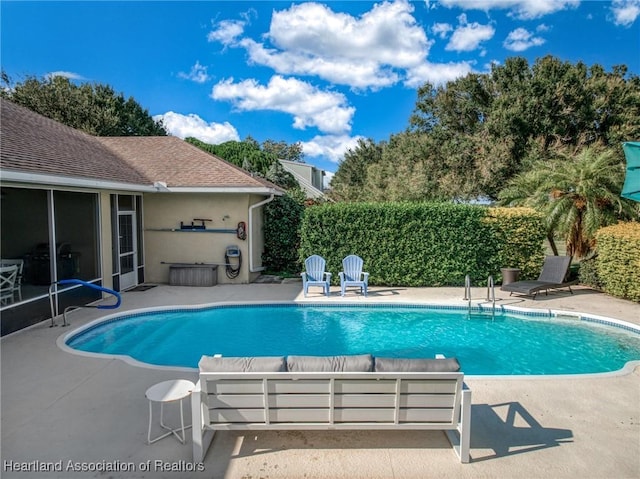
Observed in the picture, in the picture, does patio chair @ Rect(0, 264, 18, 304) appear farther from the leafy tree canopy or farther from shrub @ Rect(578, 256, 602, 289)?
the leafy tree canopy

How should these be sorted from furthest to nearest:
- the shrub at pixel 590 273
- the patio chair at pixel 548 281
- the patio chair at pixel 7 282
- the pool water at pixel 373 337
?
the shrub at pixel 590 273
the patio chair at pixel 548 281
the patio chair at pixel 7 282
the pool water at pixel 373 337

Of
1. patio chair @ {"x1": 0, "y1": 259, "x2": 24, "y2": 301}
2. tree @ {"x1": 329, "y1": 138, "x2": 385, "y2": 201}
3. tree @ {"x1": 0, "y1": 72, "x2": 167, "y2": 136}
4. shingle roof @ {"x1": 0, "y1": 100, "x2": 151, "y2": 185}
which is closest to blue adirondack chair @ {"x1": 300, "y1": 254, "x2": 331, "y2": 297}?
shingle roof @ {"x1": 0, "y1": 100, "x2": 151, "y2": 185}

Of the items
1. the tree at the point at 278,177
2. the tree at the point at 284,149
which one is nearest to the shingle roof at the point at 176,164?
the tree at the point at 278,177

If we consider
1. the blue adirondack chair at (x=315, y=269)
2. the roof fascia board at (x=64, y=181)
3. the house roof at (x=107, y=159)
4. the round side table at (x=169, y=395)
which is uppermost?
the house roof at (x=107, y=159)

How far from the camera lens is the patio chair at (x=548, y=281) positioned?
11.4 meters

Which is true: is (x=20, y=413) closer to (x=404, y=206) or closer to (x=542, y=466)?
(x=542, y=466)

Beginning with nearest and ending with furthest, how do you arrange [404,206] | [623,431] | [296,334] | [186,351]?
[623,431] < [186,351] < [296,334] < [404,206]

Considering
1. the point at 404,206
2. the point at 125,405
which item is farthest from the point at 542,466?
the point at 404,206

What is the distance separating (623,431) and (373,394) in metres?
3.01

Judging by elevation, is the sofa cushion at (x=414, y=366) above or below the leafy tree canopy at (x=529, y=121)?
below

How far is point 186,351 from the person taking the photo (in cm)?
820

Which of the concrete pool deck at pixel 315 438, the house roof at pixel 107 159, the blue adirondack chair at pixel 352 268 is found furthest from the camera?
the blue adirondack chair at pixel 352 268

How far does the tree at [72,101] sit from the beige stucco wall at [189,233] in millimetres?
18185

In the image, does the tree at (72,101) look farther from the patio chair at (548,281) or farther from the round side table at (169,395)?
the round side table at (169,395)
